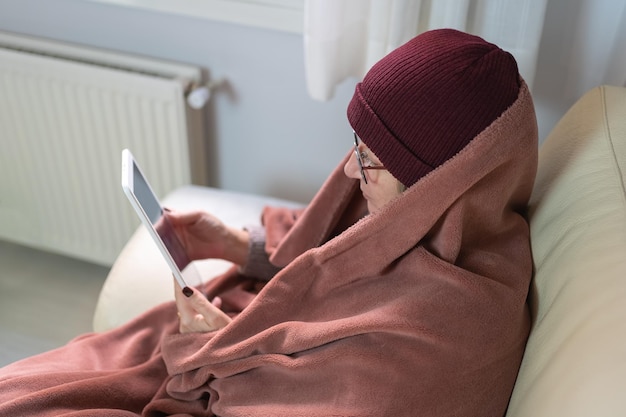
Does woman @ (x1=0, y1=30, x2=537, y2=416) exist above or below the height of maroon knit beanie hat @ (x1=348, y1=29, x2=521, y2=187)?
below

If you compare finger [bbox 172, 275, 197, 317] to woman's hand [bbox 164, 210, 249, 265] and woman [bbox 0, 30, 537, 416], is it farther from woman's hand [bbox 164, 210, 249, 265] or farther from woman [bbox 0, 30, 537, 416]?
woman's hand [bbox 164, 210, 249, 265]

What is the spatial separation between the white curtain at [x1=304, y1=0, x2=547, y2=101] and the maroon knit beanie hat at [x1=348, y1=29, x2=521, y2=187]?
36 centimetres

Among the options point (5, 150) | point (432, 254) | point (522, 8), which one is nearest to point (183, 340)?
point (432, 254)

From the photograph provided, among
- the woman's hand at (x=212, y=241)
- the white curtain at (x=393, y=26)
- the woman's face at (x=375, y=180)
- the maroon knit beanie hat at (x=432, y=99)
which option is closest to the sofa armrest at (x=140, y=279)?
the woman's hand at (x=212, y=241)

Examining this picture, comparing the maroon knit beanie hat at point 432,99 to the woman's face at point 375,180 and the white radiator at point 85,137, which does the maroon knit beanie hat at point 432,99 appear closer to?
the woman's face at point 375,180

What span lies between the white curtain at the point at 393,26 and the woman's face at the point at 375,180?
0.39m

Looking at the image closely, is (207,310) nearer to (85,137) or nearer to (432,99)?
(432,99)

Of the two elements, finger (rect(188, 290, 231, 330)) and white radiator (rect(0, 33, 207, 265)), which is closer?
finger (rect(188, 290, 231, 330))

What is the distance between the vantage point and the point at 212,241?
4.25 feet

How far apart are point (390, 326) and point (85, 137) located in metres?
1.19

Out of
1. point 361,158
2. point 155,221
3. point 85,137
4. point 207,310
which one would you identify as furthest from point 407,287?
point 85,137

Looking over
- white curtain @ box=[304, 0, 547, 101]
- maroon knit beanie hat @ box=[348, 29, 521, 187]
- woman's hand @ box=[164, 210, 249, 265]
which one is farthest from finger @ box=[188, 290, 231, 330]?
white curtain @ box=[304, 0, 547, 101]

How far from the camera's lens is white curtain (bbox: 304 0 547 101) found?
1218 millimetres

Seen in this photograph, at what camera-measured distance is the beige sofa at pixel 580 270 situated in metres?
0.69
